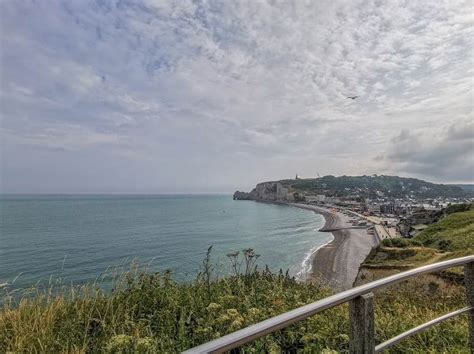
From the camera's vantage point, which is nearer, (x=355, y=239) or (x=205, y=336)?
(x=205, y=336)

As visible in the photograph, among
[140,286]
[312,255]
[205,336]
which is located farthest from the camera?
[312,255]

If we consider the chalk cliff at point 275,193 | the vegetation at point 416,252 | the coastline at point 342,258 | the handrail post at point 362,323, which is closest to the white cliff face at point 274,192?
the chalk cliff at point 275,193

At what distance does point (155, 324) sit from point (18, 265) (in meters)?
30.7

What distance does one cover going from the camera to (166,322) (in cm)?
395

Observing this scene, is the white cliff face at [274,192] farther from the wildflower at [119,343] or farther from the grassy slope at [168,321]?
the wildflower at [119,343]

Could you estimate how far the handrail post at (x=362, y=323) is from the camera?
4.83 feet

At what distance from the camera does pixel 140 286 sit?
196 inches

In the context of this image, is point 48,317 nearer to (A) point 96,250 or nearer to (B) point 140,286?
(B) point 140,286

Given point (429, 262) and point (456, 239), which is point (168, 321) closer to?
point (429, 262)

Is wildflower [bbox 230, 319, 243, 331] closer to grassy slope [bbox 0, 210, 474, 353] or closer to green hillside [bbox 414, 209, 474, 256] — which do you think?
grassy slope [bbox 0, 210, 474, 353]

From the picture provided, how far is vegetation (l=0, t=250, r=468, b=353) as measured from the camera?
326cm

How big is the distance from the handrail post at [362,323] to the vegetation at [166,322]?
1.35 m

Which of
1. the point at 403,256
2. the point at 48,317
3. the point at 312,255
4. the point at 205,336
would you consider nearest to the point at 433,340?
the point at 205,336

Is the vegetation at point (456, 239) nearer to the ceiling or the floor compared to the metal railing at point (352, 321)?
nearer to the floor
